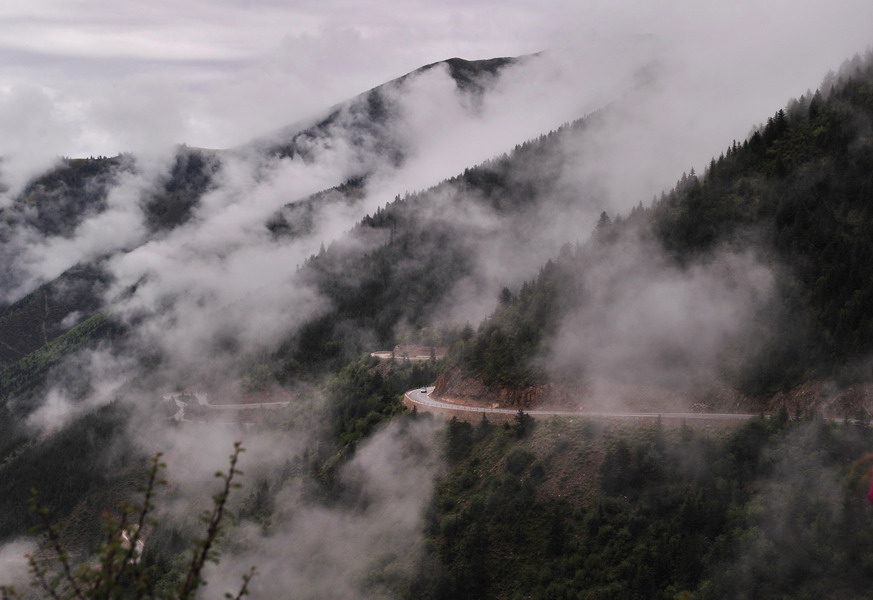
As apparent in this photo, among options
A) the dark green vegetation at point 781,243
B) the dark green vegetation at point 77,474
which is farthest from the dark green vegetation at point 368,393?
the dark green vegetation at point 77,474

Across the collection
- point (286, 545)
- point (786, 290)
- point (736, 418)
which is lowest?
point (286, 545)

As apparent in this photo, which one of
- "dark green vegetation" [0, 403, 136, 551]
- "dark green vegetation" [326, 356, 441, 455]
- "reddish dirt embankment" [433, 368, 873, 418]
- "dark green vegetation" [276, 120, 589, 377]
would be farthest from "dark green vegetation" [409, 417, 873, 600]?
"dark green vegetation" [276, 120, 589, 377]

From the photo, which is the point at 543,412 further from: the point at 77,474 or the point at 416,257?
→ the point at 416,257

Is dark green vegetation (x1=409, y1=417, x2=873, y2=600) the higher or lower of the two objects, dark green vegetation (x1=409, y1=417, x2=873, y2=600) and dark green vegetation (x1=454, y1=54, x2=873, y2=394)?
the lower

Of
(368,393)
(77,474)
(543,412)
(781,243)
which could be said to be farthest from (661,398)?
(77,474)

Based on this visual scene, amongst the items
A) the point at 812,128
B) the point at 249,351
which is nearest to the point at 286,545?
the point at 812,128

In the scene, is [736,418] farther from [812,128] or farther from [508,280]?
[508,280]

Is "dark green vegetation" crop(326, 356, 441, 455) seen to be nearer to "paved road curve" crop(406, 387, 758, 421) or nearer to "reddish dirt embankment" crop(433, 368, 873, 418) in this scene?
"paved road curve" crop(406, 387, 758, 421)
